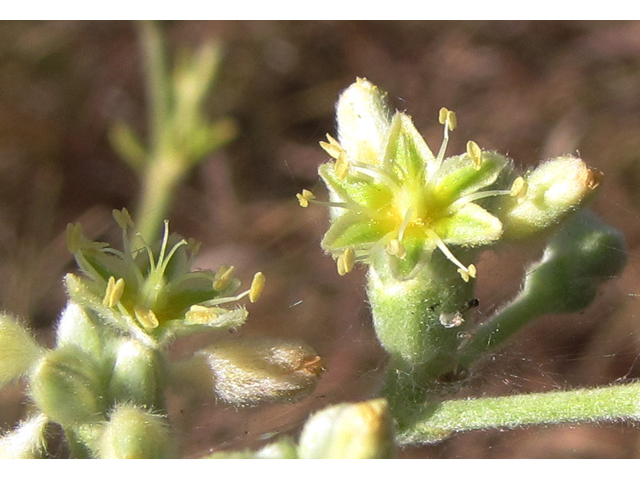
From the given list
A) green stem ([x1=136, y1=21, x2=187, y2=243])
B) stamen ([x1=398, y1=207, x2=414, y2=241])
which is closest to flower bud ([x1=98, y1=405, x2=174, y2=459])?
stamen ([x1=398, y1=207, x2=414, y2=241])

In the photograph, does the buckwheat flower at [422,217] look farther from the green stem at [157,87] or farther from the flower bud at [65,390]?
the green stem at [157,87]

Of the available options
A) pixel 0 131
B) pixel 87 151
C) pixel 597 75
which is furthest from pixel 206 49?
pixel 597 75

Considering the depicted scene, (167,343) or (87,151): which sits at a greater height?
(87,151)

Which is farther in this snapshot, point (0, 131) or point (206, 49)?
point (0, 131)

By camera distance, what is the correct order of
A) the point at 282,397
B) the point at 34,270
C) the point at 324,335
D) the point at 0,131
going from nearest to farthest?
the point at 282,397
the point at 34,270
the point at 324,335
the point at 0,131

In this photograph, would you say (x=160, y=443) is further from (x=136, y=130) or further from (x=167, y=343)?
(x=136, y=130)

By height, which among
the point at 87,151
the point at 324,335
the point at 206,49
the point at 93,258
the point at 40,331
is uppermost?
the point at 206,49

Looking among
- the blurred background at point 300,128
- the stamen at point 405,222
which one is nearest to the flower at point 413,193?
the stamen at point 405,222
